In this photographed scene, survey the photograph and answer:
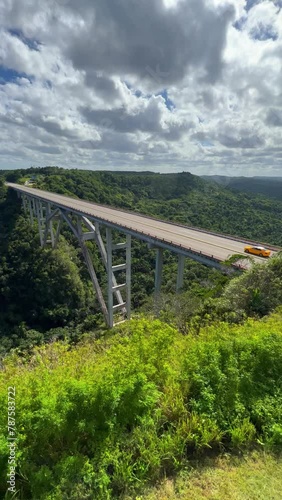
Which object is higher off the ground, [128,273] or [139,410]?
[139,410]

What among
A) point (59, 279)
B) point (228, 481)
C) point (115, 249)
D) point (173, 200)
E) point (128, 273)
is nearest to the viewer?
point (228, 481)

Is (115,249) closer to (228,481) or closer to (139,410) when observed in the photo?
(139,410)

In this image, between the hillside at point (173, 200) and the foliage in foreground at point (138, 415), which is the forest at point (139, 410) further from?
the hillside at point (173, 200)

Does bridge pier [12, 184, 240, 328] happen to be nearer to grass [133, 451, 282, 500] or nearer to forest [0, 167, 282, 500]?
forest [0, 167, 282, 500]

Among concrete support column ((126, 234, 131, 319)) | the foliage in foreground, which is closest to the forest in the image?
the foliage in foreground

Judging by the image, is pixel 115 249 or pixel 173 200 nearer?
pixel 115 249

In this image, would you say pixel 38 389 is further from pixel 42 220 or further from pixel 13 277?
pixel 42 220

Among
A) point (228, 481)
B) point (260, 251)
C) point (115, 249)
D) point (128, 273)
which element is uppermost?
point (228, 481)

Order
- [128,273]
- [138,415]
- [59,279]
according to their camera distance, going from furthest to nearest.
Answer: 1. [59,279]
2. [128,273]
3. [138,415]

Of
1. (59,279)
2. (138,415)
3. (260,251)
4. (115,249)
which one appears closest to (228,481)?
(138,415)
